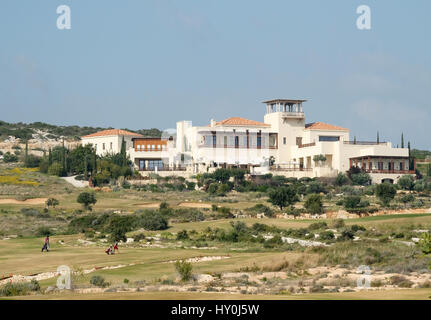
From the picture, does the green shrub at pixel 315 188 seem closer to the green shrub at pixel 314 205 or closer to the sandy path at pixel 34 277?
the green shrub at pixel 314 205

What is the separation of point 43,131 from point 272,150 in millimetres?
64276

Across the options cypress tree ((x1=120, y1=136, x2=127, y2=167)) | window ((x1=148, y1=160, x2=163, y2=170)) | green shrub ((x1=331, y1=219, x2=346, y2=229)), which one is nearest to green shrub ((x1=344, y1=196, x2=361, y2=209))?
green shrub ((x1=331, y1=219, x2=346, y2=229))

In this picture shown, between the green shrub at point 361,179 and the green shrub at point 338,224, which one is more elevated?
the green shrub at point 361,179

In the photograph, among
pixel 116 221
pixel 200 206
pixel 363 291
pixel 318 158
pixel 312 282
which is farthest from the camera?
pixel 318 158

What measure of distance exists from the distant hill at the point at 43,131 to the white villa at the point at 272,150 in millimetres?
43313

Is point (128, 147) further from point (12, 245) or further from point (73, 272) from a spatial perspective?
point (73, 272)

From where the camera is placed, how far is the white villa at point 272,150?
98938mm

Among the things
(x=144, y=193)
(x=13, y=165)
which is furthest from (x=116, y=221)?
(x=13, y=165)

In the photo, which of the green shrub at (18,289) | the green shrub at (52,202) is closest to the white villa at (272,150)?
the green shrub at (52,202)

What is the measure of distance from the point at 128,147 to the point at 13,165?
17.0 meters

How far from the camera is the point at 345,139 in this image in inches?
4163

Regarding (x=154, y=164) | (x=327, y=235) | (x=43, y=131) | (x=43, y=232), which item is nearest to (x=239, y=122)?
(x=154, y=164)

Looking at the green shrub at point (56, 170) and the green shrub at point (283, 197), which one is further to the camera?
the green shrub at point (56, 170)

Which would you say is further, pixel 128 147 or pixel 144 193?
pixel 128 147
